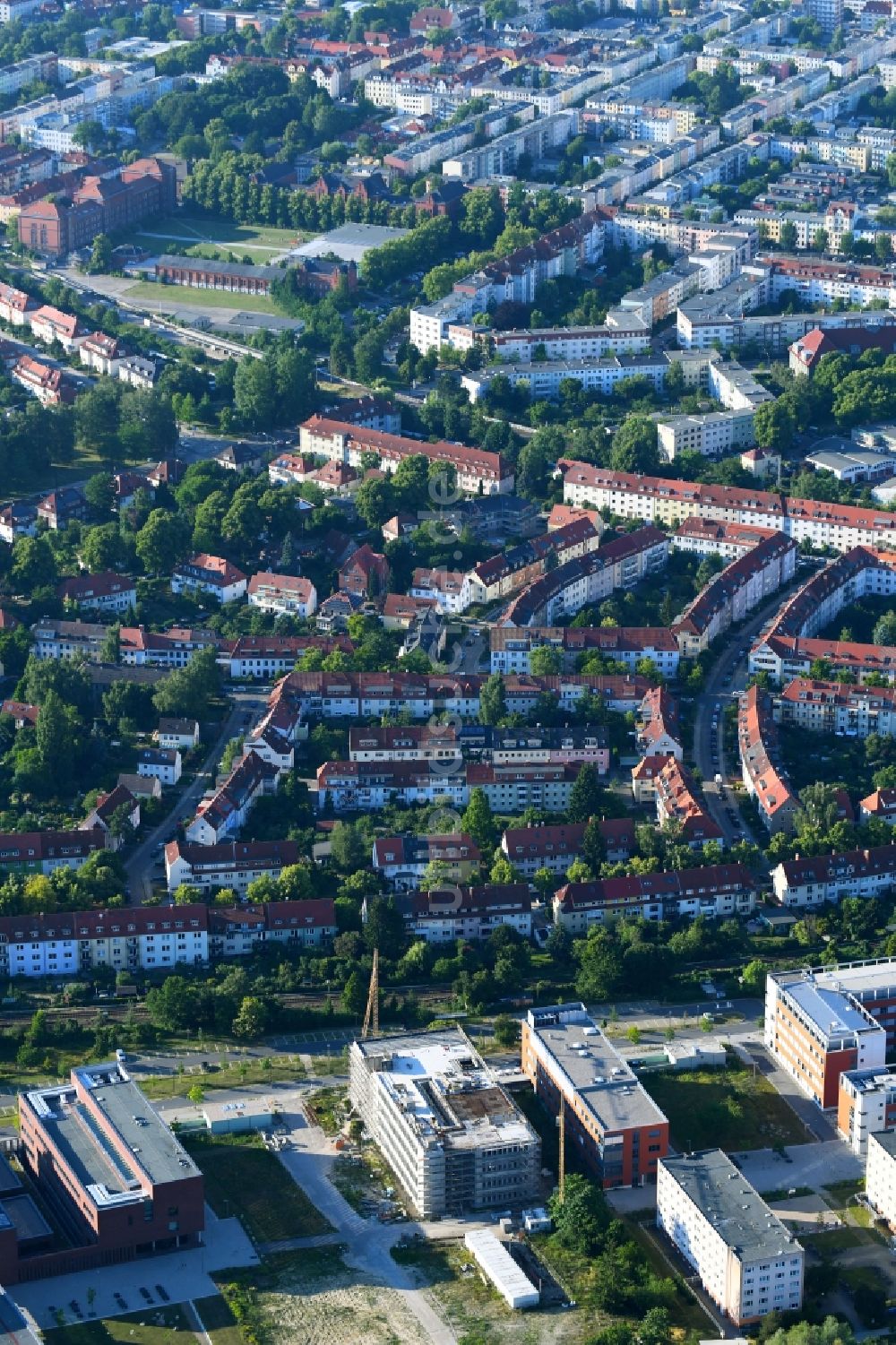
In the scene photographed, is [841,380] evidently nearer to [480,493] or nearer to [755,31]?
[480,493]

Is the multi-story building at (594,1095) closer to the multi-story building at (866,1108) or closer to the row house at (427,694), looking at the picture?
the multi-story building at (866,1108)

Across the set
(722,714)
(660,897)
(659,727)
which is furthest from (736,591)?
(660,897)

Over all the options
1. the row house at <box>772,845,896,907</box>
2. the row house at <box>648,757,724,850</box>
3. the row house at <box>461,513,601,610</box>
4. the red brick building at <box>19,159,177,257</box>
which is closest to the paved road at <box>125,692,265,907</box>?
the row house at <box>461,513,601,610</box>

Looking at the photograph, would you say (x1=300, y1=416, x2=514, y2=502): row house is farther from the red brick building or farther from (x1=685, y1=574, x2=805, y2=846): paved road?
the red brick building

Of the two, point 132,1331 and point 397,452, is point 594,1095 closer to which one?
point 132,1331

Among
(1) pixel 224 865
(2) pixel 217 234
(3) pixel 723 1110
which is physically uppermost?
(2) pixel 217 234

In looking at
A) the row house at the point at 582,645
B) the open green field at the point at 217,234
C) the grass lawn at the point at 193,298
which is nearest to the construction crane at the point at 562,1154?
the row house at the point at 582,645

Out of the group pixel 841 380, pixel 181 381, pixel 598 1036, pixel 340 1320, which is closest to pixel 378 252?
pixel 181 381
